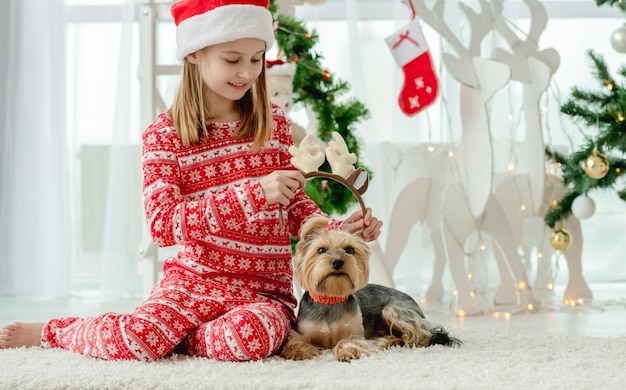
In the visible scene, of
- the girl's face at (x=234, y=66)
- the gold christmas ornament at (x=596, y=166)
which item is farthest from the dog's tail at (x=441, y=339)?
the gold christmas ornament at (x=596, y=166)

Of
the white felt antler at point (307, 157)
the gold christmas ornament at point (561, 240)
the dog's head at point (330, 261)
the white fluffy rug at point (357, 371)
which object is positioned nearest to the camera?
the white fluffy rug at point (357, 371)

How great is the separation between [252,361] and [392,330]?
0.39 meters

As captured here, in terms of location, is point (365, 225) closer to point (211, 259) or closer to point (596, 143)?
point (211, 259)

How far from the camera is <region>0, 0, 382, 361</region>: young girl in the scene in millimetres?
1894

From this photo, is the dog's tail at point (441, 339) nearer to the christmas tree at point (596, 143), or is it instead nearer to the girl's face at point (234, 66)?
the girl's face at point (234, 66)

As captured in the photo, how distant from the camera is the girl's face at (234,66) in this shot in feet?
6.70

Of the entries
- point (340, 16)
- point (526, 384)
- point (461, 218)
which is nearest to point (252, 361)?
point (526, 384)

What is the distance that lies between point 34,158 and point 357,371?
115 inches

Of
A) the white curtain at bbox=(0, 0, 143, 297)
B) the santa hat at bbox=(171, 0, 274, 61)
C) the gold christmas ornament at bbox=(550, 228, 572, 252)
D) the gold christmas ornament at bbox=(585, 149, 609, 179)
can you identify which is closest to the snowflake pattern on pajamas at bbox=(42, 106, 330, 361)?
the santa hat at bbox=(171, 0, 274, 61)

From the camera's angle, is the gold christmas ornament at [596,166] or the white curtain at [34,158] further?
the white curtain at [34,158]

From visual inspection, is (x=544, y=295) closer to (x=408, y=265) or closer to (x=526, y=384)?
(x=408, y=265)

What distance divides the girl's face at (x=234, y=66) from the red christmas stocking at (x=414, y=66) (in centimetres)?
135

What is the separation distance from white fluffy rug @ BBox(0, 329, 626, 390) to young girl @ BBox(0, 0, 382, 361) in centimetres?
6

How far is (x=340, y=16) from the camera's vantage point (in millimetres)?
4340
